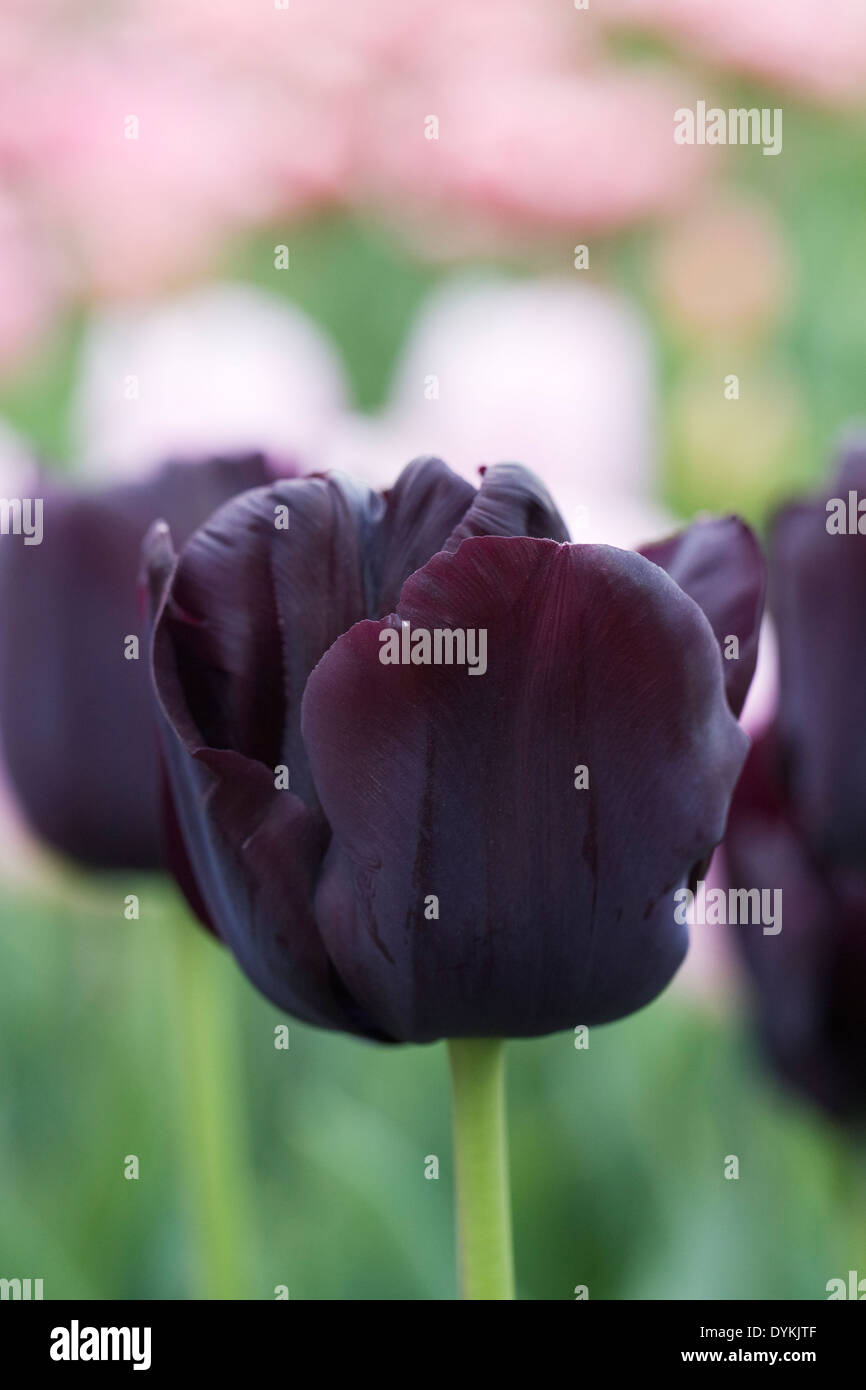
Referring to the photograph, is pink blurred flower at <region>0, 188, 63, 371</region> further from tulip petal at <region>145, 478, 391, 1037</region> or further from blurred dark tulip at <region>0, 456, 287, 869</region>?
tulip petal at <region>145, 478, 391, 1037</region>

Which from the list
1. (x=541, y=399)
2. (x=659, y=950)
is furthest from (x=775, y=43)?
(x=659, y=950)

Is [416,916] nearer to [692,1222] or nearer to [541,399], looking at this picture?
[692,1222]

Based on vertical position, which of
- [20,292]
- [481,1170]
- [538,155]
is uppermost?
[538,155]

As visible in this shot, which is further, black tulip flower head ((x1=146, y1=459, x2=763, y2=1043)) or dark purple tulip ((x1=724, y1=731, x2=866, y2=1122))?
dark purple tulip ((x1=724, y1=731, x2=866, y2=1122))

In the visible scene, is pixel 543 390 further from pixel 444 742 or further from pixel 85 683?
pixel 444 742

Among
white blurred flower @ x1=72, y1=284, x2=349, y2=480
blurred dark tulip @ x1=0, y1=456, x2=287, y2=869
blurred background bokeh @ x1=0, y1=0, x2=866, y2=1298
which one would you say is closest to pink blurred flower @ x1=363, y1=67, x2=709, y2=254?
blurred background bokeh @ x1=0, y1=0, x2=866, y2=1298

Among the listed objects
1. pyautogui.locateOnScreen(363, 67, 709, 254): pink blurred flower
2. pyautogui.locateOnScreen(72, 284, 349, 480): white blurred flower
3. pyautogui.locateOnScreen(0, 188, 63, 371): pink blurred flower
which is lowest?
pyautogui.locateOnScreen(72, 284, 349, 480): white blurred flower

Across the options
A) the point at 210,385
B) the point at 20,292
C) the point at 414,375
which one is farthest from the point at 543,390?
the point at 20,292
